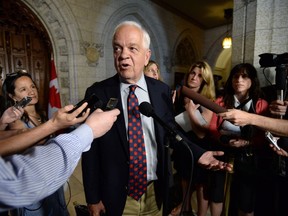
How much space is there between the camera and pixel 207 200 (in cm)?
216

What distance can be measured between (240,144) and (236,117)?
518 millimetres

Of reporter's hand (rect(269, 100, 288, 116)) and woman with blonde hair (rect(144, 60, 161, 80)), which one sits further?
woman with blonde hair (rect(144, 60, 161, 80))

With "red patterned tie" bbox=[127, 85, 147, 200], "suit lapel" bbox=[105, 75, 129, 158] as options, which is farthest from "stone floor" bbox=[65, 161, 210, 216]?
"suit lapel" bbox=[105, 75, 129, 158]

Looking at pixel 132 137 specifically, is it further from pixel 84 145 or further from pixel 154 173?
pixel 84 145

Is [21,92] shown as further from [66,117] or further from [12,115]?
[66,117]

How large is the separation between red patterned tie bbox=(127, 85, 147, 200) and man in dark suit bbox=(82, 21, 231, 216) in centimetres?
3

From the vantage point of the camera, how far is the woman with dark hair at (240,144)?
5.53 feet

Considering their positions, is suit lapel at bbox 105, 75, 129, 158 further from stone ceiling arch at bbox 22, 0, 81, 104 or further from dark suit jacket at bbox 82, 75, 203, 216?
stone ceiling arch at bbox 22, 0, 81, 104

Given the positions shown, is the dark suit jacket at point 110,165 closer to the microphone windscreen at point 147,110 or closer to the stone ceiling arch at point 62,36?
the microphone windscreen at point 147,110

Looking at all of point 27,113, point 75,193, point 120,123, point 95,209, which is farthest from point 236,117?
point 75,193

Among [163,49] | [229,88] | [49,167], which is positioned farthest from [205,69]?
[163,49]

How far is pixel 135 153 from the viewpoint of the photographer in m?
1.27

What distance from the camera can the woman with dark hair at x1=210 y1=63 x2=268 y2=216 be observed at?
5.53 ft

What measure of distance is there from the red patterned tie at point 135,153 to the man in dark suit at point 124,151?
3 centimetres
